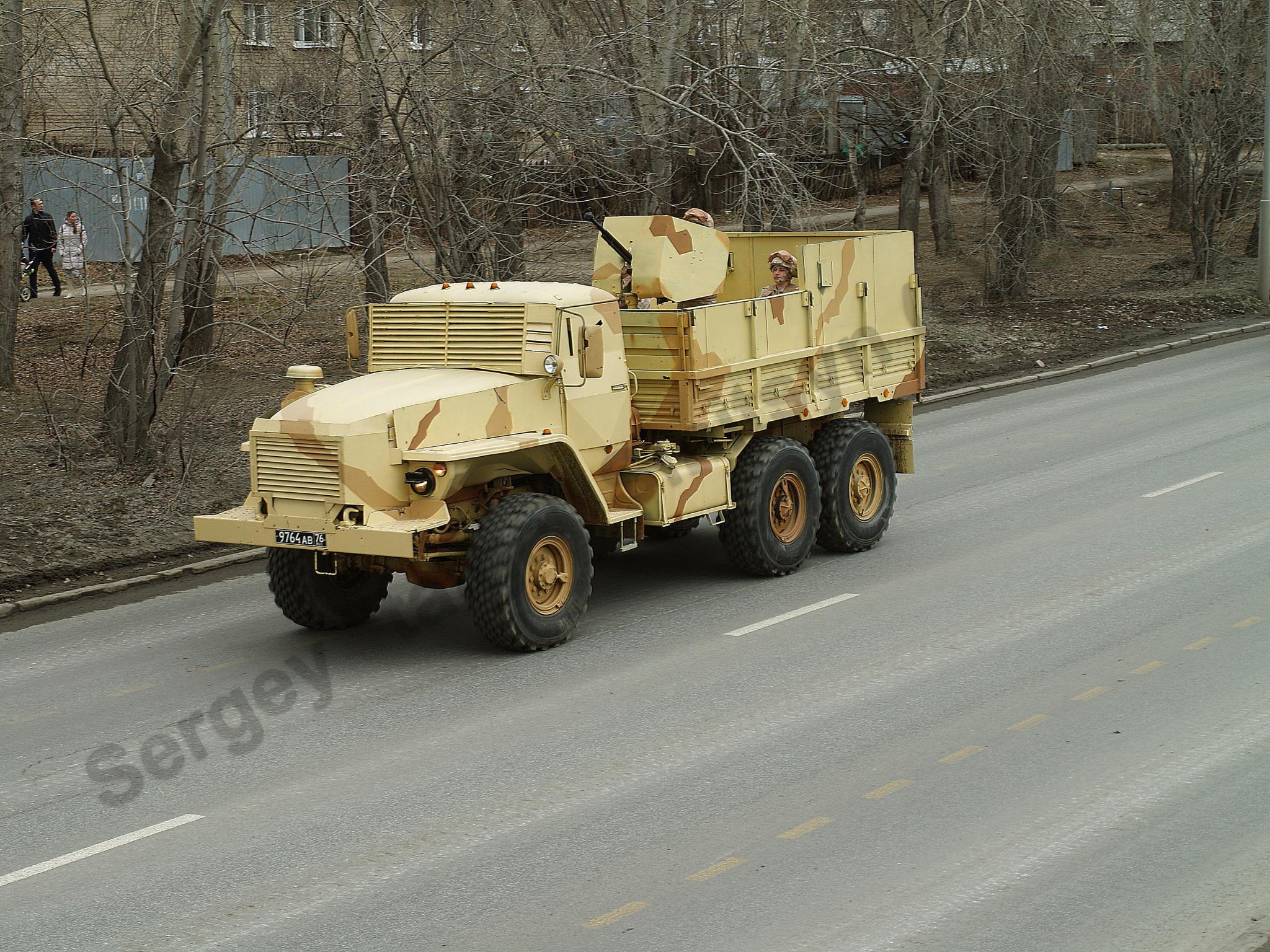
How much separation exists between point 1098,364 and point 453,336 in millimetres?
15959

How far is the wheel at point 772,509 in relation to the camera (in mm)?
12867

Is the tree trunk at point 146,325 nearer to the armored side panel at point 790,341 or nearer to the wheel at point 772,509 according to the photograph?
the armored side panel at point 790,341

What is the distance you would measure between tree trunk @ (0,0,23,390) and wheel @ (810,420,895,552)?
1027 cm

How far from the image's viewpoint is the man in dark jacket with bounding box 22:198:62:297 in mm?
28219

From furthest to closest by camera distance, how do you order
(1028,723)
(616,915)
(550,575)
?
(550,575), (1028,723), (616,915)

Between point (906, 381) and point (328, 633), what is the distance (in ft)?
19.2

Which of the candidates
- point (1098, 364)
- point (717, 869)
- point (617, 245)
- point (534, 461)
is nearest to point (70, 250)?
point (1098, 364)

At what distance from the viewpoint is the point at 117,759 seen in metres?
9.14

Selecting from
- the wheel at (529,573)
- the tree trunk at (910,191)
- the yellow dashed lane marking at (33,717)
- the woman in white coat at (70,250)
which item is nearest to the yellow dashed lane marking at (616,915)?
the wheel at (529,573)

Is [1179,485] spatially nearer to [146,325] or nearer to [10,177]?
[146,325]

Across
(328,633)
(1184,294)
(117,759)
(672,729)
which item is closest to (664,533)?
(328,633)

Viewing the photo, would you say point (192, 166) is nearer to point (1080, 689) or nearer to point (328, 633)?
point (328, 633)

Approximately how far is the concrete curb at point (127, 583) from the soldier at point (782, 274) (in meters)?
5.03

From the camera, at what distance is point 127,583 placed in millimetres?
13656
